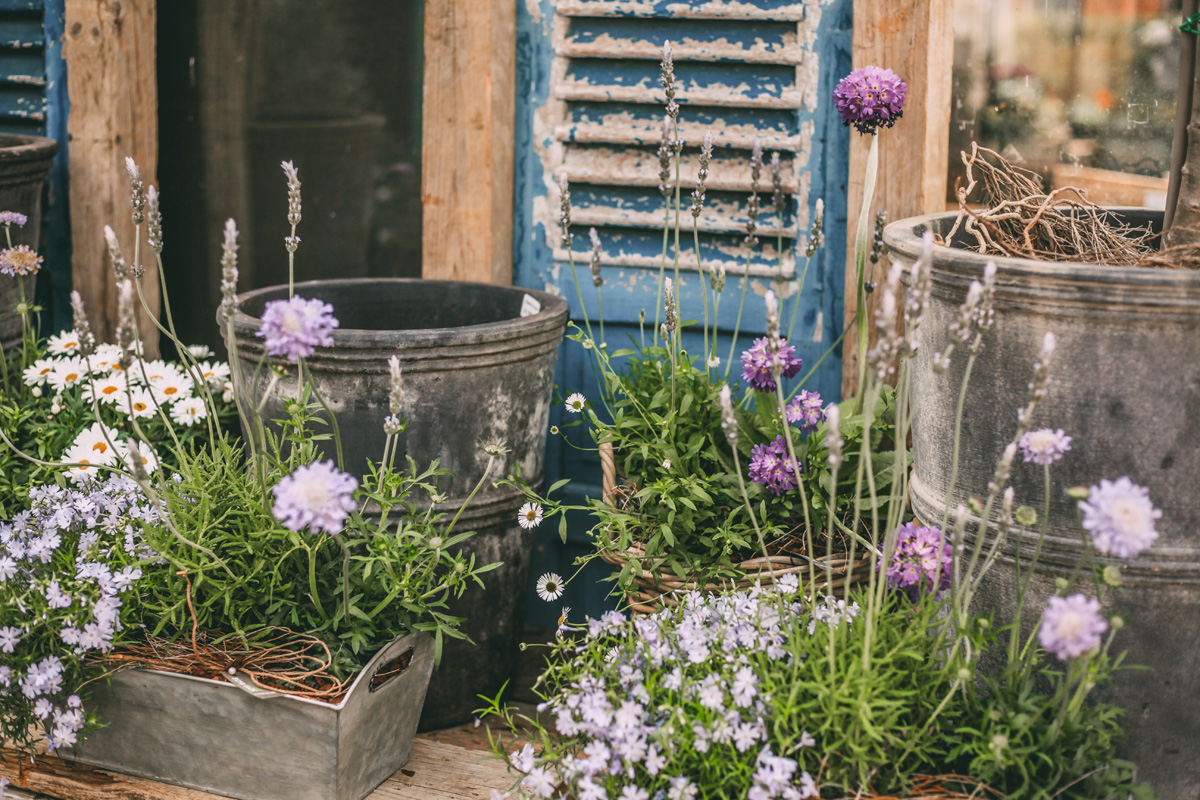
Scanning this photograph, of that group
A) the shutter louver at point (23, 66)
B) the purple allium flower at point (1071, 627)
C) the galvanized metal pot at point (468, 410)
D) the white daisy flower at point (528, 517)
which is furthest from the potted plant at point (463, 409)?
the shutter louver at point (23, 66)

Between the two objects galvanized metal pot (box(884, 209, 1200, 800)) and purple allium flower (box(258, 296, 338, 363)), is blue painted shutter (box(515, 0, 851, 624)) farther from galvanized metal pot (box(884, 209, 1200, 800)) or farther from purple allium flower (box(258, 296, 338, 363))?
purple allium flower (box(258, 296, 338, 363))

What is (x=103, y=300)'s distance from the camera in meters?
3.21

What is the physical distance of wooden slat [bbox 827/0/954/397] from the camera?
233cm

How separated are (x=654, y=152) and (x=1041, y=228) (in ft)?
3.37

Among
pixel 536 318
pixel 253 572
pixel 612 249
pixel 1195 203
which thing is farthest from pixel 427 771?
pixel 1195 203

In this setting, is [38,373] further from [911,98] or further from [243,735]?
[911,98]

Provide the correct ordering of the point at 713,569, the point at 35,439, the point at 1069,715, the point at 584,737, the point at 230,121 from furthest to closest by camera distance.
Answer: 1. the point at 230,121
2. the point at 35,439
3. the point at 713,569
4. the point at 584,737
5. the point at 1069,715

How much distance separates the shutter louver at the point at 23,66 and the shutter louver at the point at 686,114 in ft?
5.55

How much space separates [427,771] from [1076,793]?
4.00 feet

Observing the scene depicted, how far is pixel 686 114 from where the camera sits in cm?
265

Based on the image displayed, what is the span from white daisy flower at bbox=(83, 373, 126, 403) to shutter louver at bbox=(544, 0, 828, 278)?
3.84ft

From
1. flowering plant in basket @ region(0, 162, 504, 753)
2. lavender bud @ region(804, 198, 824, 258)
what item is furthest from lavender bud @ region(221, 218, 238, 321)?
lavender bud @ region(804, 198, 824, 258)

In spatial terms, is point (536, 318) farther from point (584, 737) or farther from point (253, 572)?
point (584, 737)

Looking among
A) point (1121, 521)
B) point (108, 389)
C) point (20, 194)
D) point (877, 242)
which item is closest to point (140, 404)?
point (108, 389)
